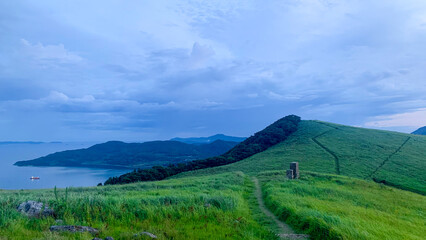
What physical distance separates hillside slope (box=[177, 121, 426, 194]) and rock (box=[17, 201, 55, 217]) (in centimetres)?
3074

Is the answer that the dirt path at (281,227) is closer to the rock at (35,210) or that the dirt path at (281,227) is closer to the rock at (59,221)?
the rock at (59,221)

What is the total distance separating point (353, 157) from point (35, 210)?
51.9 meters

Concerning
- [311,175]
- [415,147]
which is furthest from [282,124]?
[311,175]

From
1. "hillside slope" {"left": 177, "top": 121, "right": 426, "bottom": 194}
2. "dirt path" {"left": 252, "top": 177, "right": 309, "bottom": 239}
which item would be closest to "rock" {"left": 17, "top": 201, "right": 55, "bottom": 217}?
"dirt path" {"left": 252, "top": 177, "right": 309, "bottom": 239}

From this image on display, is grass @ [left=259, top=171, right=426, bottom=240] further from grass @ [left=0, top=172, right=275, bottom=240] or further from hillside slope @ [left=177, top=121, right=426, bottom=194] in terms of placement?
hillside slope @ [left=177, top=121, right=426, bottom=194]

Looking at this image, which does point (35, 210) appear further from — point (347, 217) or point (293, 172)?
point (293, 172)

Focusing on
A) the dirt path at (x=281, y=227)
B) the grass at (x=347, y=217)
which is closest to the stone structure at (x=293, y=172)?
the grass at (x=347, y=217)

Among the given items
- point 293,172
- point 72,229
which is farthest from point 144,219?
point 293,172

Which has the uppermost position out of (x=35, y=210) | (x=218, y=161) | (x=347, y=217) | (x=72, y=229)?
(x=35, y=210)

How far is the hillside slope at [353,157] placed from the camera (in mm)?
40469

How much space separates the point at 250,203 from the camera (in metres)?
16.9

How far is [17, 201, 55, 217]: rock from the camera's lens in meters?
10.2

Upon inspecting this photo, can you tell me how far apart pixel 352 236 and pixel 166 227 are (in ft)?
19.5

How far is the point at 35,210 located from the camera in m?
10.3
